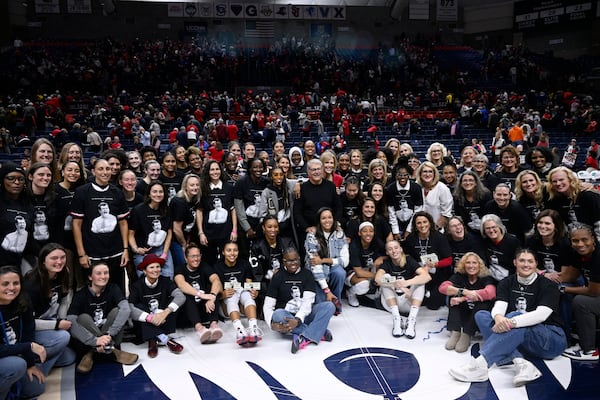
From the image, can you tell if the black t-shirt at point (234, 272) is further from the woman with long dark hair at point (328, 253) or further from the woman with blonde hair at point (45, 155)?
the woman with blonde hair at point (45, 155)

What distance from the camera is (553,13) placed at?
76.8 feet

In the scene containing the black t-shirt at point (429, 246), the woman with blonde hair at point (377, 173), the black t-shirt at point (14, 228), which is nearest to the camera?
the black t-shirt at point (14, 228)

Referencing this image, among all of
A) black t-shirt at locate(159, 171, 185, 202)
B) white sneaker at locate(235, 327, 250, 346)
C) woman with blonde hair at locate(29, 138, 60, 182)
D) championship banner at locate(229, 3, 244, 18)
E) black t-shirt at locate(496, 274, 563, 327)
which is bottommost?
white sneaker at locate(235, 327, 250, 346)

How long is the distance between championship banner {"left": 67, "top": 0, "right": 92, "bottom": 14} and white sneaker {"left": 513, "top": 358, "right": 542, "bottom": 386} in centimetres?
2169

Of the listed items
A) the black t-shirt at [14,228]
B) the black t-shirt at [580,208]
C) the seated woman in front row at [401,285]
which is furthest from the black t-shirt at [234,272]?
the black t-shirt at [580,208]

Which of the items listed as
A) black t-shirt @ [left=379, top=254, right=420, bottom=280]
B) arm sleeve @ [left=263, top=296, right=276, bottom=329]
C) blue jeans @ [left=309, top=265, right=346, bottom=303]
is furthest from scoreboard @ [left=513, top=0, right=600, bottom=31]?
arm sleeve @ [left=263, top=296, right=276, bottom=329]

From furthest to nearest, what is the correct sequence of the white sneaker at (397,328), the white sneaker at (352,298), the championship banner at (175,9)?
the championship banner at (175,9) → the white sneaker at (352,298) → the white sneaker at (397,328)

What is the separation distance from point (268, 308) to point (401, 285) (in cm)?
128

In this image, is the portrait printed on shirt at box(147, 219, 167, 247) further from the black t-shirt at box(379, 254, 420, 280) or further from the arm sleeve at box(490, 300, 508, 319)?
the arm sleeve at box(490, 300, 508, 319)

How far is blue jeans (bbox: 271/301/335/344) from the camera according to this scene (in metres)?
4.38

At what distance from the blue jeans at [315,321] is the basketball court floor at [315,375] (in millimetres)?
118

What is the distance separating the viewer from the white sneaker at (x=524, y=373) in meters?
3.67

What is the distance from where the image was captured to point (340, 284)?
5137 mm

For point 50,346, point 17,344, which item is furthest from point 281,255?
point 17,344
